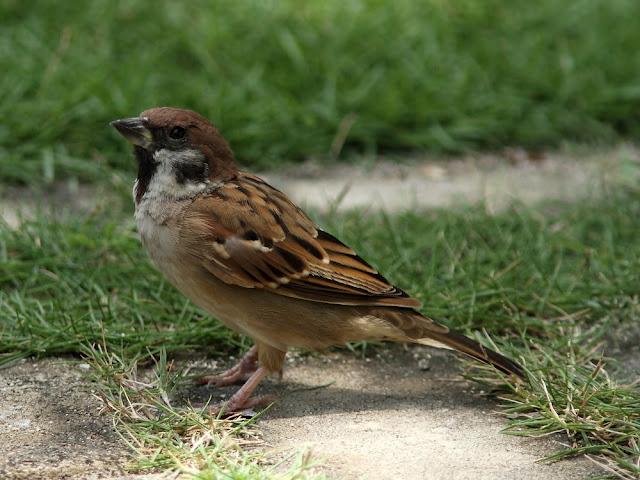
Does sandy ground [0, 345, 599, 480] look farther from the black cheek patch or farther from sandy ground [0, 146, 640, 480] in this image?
the black cheek patch

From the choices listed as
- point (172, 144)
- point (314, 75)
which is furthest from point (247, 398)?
point (314, 75)

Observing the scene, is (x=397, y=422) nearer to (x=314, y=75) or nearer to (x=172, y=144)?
(x=172, y=144)

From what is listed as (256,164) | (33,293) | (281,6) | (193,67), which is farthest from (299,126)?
(33,293)

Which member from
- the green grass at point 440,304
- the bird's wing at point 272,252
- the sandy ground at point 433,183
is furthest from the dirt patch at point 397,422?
the sandy ground at point 433,183

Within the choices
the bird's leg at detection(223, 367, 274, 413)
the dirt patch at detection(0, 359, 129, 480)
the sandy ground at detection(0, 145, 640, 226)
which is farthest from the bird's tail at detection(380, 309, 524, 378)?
the sandy ground at detection(0, 145, 640, 226)

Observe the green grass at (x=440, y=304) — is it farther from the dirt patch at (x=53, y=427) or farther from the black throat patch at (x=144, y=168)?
the black throat patch at (x=144, y=168)

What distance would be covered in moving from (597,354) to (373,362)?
932mm

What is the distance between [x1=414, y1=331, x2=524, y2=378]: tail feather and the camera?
402 cm

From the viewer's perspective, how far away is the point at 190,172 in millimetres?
4102

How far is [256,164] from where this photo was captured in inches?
247

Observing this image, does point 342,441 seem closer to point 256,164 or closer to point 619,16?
point 256,164

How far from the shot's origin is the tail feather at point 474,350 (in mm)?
4016

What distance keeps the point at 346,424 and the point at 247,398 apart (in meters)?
0.39

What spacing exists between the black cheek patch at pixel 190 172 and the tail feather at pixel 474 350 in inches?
41.5
